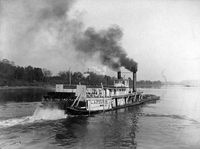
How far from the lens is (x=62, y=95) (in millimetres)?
34094

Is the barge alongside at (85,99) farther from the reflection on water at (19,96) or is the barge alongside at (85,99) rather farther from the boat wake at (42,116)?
the reflection on water at (19,96)

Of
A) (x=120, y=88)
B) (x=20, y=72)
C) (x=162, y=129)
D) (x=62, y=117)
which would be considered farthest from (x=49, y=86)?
(x=162, y=129)

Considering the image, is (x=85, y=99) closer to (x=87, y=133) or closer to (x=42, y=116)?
(x=42, y=116)

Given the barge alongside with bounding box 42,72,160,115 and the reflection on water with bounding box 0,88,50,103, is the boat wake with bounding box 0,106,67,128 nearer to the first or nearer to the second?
the barge alongside with bounding box 42,72,160,115

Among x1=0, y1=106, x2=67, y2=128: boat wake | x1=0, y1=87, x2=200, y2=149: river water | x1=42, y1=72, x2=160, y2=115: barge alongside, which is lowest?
x1=0, y1=87, x2=200, y2=149: river water

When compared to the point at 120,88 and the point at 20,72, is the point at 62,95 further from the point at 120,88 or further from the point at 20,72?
the point at 20,72

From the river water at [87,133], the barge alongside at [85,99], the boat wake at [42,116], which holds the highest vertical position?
the barge alongside at [85,99]

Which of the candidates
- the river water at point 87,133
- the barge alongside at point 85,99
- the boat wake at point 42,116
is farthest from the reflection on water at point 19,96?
the river water at point 87,133

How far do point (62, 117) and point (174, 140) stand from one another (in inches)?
678

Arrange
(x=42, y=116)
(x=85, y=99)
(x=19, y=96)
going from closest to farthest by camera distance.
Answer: (x=42, y=116), (x=85, y=99), (x=19, y=96)

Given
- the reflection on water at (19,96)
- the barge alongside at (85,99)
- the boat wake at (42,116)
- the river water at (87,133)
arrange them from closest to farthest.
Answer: the river water at (87,133) < the boat wake at (42,116) < the barge alongside at (85,99) < the reflection on water at (19,96)

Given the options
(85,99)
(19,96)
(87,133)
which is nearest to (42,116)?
(85,99)

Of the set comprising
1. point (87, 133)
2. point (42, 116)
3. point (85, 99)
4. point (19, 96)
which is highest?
point (85, 99)

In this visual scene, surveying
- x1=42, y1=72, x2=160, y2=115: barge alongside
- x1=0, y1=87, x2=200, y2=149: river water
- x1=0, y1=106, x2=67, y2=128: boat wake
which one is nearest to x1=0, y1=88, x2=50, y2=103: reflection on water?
x1=42, y1=72, x2=160, y2=115: barge alongside
